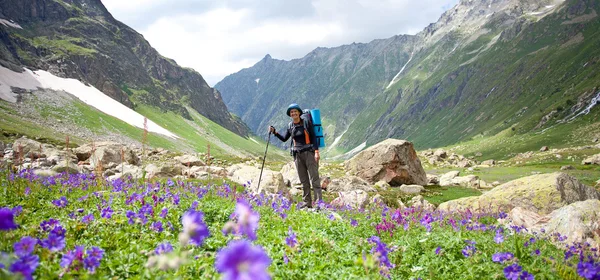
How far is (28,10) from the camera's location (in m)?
160

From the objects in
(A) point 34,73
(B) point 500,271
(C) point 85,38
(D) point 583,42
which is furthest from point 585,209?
(D) point 583,42

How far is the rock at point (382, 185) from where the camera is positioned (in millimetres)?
28878

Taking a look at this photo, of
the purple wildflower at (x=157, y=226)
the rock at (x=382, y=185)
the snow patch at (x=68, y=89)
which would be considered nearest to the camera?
the purple wildflower at (x=157, y=226)

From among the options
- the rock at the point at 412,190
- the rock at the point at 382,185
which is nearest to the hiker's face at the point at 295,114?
the rock at the point at 412,190

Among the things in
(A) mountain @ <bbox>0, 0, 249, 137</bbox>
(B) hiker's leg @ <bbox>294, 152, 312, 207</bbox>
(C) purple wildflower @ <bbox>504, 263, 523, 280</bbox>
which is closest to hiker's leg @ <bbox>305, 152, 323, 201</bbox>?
(B) hiker's leg @ <bbox>294, 152, 312, 207</bbox>

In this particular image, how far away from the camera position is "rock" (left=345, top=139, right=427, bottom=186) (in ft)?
105

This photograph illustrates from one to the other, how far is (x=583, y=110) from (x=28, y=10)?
24404 centimetres

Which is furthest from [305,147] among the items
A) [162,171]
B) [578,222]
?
[162,171]

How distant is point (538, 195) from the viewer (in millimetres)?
15930

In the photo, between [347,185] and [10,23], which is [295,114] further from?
[10,23]

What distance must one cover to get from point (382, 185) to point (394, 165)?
3182 mm

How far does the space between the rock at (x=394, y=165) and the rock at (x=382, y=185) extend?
48.2 inches

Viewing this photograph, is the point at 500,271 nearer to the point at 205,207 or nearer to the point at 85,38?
the point at 205,207

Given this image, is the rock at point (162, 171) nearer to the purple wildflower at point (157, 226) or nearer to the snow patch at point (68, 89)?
the purple wildflower at point (157, 226)
